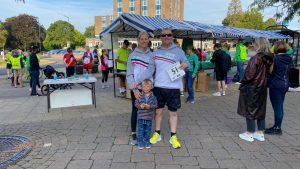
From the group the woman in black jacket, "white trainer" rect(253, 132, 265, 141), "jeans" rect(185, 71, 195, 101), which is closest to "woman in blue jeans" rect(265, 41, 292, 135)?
the woman in black jacket

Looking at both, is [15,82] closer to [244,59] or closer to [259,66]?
[244,59]

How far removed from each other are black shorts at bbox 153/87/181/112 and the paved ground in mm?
715

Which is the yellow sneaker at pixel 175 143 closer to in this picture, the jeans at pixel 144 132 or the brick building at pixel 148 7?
the jeans at pixel 144 132

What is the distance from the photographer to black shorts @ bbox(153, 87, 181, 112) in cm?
439

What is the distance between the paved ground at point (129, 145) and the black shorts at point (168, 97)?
715mm

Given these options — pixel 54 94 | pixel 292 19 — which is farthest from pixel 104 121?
pixel 292 19

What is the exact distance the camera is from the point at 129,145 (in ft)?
15.4

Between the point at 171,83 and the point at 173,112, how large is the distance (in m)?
0.49

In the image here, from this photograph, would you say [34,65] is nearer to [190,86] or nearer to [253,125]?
[190,86]

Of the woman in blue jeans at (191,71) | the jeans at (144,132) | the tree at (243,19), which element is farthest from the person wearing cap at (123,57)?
the tree at (243,19)

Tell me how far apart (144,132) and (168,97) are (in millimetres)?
719

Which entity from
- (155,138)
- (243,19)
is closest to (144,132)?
(155,138)

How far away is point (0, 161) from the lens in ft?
13.5

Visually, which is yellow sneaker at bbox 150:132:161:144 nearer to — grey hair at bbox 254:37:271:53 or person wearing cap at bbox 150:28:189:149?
person wearing cap at bbox 150:28:189:149
